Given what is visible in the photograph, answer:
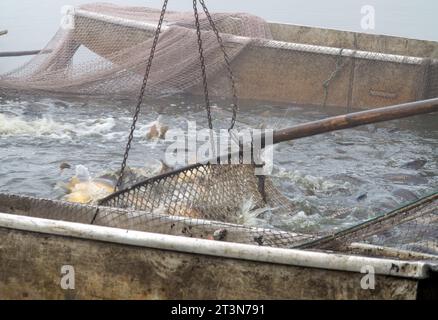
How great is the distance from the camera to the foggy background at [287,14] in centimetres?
1678

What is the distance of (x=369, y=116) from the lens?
4.78 meters

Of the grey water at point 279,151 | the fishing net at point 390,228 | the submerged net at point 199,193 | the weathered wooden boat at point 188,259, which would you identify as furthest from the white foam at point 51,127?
the fishing net at point 390,228

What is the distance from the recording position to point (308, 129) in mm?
4922

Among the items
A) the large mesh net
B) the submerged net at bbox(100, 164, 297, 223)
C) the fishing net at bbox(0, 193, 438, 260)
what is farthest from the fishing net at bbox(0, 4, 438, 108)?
the fishing net at bbox(0, 193, 438, 260)

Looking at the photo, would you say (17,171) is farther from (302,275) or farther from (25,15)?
(25,15)

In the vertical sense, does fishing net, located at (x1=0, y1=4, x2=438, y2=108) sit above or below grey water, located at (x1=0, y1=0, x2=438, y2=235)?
above

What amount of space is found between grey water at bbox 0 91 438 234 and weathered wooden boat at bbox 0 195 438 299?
2381mm

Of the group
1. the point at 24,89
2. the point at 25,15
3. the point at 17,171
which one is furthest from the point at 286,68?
the point at 25,15

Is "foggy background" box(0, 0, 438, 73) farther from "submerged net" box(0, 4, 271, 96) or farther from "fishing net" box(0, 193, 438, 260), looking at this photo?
"fishing net" box(0, 193, 438, 260)

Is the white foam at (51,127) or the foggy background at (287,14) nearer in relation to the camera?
the white foam at (51,127)

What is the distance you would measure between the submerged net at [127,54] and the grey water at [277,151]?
0.98 feet

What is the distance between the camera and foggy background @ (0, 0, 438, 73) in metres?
16.8

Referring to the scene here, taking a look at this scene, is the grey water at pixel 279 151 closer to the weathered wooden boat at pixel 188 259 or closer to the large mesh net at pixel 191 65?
the large mesh net at pixel 191 65

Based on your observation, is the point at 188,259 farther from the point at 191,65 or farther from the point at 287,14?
the point at 287,14
